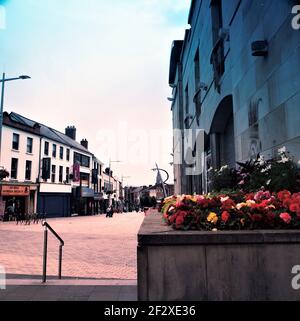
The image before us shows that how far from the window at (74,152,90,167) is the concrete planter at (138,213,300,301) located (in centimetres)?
4753

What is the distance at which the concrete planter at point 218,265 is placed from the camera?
364 cm

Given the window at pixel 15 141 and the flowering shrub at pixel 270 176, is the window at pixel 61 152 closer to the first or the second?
the window at pixel 15 141

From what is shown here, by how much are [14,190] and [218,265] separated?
33.3m

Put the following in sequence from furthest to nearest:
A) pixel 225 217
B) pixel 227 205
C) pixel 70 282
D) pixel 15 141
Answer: pixel 15 141 < pixel 70 282 < pixel 227 205 < pixel 225 217

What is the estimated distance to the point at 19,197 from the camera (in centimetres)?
3578

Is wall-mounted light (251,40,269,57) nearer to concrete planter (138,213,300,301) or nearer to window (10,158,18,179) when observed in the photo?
concrete planter (138,213,300,301)

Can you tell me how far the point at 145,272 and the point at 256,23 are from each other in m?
8.65

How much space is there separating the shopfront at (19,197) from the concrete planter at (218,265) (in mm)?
30741

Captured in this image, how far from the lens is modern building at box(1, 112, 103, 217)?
3416 cm

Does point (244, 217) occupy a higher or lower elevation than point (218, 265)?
higher

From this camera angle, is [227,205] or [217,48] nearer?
[227,205]

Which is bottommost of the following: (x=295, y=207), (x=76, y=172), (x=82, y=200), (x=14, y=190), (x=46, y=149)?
(x=295, y=207)

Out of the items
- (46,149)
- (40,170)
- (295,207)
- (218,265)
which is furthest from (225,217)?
(46,149)

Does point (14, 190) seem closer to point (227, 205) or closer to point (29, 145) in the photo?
point (29, 145)
